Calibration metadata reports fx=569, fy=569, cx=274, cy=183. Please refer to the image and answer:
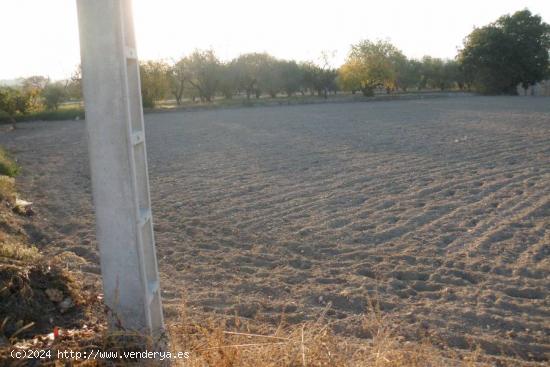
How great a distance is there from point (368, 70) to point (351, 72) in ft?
5.29

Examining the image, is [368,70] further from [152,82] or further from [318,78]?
[152,82]

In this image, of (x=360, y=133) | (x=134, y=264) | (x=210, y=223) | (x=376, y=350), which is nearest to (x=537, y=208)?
(x=210, y=223)

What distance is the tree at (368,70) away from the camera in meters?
54.2

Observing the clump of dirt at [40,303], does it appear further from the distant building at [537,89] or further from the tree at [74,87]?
the distant building at [537,89]

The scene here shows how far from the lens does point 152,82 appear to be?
137 feet

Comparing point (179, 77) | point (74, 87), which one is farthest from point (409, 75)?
point (74, 87)

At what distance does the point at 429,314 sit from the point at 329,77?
5856 cm

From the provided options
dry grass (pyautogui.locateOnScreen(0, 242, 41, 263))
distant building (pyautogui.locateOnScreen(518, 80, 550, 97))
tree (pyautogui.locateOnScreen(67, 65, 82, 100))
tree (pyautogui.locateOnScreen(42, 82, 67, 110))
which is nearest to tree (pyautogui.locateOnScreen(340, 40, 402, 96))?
distant building (pyautogui.locateOnScreen(518, 80, 550, 97))

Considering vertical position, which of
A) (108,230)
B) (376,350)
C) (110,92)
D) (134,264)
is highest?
(110,92)

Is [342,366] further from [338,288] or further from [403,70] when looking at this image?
[403,70]

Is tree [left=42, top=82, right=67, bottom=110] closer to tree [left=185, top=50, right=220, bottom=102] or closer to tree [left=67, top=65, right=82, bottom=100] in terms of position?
tree [left=67, top=65, right=82, bottom=100]

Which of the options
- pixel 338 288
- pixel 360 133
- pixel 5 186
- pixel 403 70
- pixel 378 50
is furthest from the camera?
pixel 403 70

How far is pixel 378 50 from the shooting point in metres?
56.9

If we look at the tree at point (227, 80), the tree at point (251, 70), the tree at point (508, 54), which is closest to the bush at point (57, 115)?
the tree at point (227, 80)
